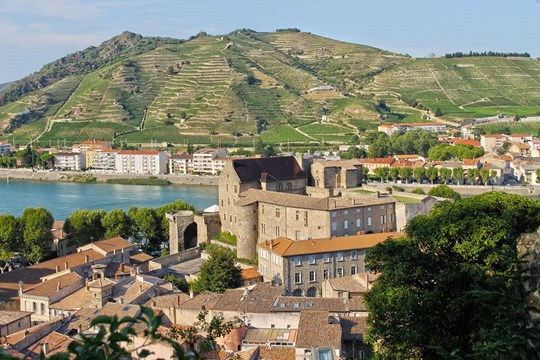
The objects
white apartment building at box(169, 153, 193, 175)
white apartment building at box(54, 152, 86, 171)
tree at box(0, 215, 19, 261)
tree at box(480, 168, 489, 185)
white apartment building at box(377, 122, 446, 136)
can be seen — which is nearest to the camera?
tree at box(0, 215, 19, 261)

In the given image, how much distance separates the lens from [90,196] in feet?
163

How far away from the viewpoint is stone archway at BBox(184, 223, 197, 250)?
28.2 meters

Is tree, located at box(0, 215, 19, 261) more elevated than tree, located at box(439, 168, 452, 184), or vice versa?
tree, located at box(439, 168, 452, 184)

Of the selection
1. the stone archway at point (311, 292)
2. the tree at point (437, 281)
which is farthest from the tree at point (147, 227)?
the tree at point (437, 281)

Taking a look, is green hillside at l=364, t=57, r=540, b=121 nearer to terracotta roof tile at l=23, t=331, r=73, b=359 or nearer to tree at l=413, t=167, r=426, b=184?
tree at l=413, t=167, r=426, b=184

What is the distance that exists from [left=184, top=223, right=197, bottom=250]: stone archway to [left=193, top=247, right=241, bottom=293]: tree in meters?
7.12

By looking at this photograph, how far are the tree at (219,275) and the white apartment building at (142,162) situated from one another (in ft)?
143

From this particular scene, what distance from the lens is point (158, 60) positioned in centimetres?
11188

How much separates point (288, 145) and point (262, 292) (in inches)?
2113

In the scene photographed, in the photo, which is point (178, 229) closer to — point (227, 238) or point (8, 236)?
point (227, 238)

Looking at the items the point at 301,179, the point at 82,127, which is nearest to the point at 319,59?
the point at 82,127

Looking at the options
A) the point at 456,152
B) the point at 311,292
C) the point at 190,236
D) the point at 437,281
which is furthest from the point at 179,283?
the point at 456,152

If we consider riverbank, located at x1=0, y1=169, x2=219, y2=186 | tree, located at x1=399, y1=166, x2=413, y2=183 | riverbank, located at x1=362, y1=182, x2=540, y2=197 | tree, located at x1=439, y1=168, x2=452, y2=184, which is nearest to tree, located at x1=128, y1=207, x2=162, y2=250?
riverbank, located at x1=362, y1=182, x2=540, y2=197

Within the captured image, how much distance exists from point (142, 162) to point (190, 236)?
37.2 m
